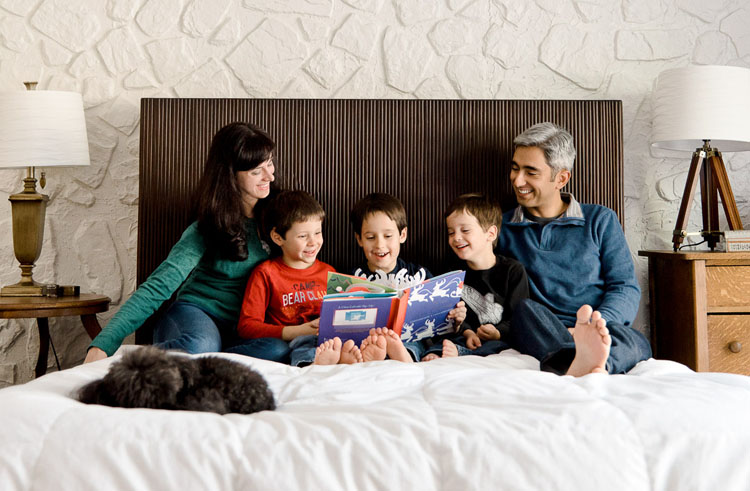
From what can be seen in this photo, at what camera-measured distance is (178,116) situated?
7.36 ft

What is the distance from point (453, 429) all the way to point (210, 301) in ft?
4.19

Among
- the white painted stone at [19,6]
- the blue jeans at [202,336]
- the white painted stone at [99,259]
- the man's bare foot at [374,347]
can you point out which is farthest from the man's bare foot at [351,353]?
the white painted stone at [19,6]

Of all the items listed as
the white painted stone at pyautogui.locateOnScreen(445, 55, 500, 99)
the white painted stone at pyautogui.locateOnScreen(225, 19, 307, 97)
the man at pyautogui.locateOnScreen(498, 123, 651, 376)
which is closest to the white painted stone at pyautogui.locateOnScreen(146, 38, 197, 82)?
the white painted stone at pyautogui.locateOnScreen(225, 19, 307, 97)

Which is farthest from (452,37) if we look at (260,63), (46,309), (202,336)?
(46,309)

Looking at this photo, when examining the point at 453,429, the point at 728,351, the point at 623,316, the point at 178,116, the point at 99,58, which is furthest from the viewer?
the point at 99,58

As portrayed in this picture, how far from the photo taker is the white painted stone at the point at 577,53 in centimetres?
241

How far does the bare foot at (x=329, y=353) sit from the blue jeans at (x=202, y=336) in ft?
0.78

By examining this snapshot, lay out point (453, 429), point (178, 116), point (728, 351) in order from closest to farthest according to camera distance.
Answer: point (453, 429), point (728, 351), point (178, 116)

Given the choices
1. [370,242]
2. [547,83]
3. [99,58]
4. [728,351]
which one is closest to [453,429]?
[370,242]

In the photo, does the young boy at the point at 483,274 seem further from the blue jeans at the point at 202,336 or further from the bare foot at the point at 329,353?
the blue jeans at the point at 202,336

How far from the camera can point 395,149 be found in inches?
89.4

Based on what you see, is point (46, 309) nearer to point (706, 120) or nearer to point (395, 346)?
point (395, 346)

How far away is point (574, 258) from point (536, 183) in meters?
0.28

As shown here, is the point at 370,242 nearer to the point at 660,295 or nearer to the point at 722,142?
the point at 660,295
